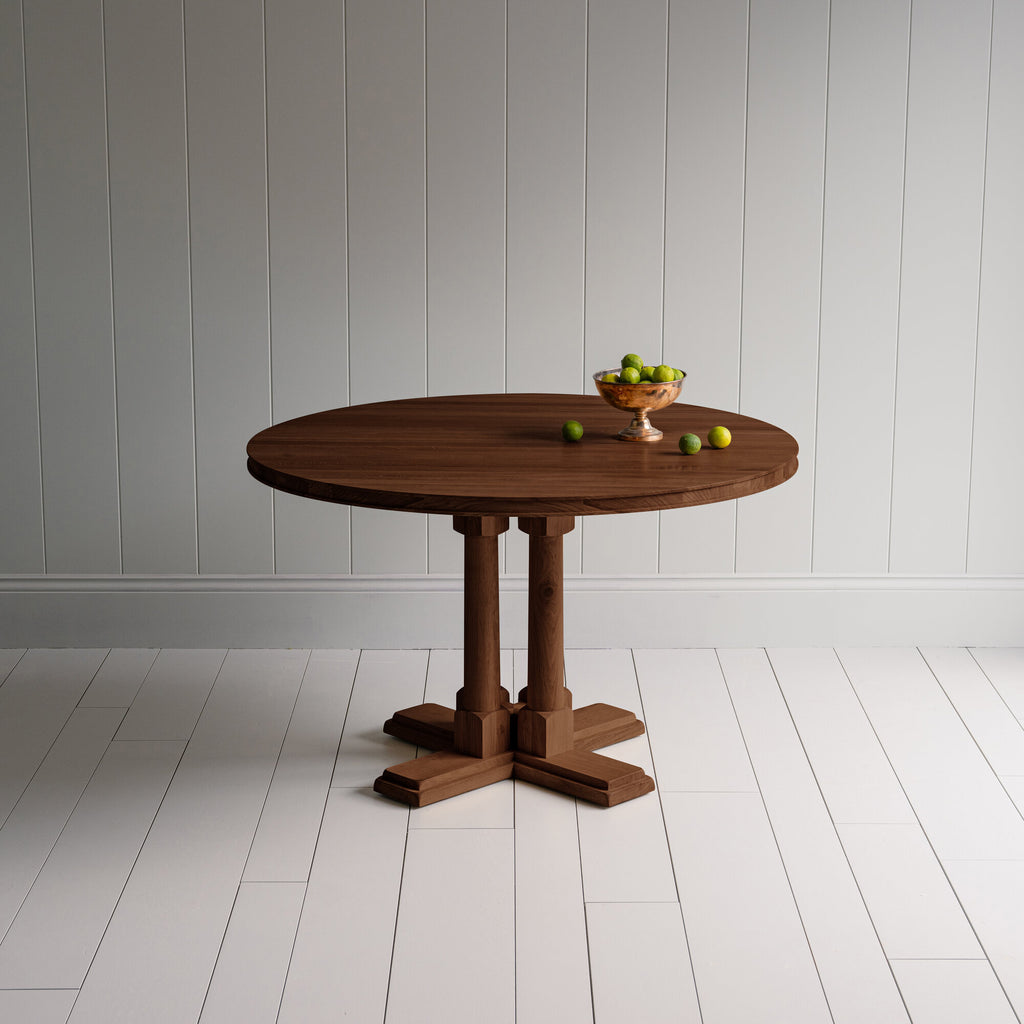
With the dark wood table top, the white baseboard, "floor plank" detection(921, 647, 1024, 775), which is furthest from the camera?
the white baseboard

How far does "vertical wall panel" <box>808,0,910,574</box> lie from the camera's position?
10.9 ft

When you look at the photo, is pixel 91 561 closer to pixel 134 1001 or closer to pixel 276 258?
pixel 276 258

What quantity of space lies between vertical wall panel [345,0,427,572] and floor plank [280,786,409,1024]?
3.48 ft

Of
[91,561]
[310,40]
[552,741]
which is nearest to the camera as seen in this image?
[552,741]

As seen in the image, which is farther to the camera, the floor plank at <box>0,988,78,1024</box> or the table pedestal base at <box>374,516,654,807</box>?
the table pedestal base at <box>374,516,654,807</box>

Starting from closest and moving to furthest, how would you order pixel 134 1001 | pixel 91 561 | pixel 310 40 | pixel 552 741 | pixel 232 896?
pixel 134 1001, pixel 232 896, pixel 552 741, pixel 310 40, pixel 91 561

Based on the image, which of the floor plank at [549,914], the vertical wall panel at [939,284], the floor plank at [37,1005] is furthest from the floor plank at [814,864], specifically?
the floor plank at [37,1005]

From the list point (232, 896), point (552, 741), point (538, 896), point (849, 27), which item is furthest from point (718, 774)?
point (849, 27)

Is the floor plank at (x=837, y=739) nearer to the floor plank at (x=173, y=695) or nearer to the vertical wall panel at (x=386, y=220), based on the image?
the vertical wall panel at (x=386, y=220)

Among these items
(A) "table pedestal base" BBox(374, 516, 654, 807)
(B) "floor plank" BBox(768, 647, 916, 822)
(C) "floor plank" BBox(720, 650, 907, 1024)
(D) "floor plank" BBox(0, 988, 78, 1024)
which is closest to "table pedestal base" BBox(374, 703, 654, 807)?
(A) "table pedestal base" BBox(374, 516, 654, 807)

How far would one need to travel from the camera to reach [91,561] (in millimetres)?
3557

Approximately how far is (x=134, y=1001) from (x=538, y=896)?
701mm

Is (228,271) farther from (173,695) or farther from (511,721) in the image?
(511,721)

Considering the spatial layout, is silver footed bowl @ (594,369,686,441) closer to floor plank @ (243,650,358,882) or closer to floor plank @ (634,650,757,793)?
floor plank @ (634,650,757,793)
